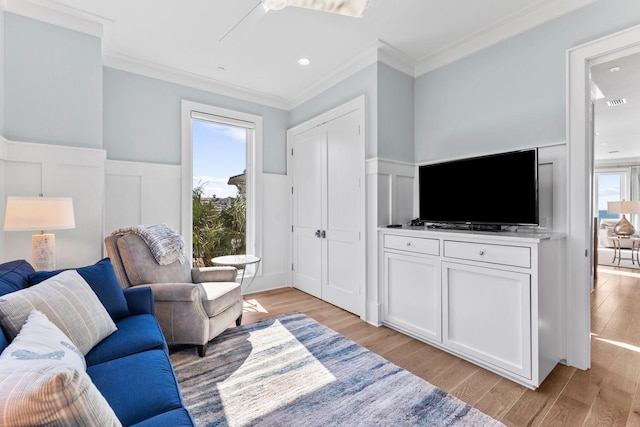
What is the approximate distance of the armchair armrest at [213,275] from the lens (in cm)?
275

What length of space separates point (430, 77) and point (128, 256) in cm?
335

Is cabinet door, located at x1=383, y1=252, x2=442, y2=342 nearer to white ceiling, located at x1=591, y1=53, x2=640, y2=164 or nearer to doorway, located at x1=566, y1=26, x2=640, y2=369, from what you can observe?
doorway, located at x1=566, y1=26, x2=640, y2=369

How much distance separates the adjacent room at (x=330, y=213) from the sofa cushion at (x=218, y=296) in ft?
0.08

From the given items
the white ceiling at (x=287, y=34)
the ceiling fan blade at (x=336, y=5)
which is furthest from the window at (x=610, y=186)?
the ceiling fan blade at (x=336, y=5)

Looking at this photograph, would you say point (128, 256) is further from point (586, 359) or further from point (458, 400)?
point (586, 359)

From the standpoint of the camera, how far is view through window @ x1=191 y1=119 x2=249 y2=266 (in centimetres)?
370

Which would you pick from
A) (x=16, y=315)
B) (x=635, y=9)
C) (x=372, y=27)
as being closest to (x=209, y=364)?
(x=16, y=315)

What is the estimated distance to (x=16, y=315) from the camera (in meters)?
1.13

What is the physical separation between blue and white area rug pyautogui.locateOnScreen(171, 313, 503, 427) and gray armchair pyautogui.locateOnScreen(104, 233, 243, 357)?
201mm

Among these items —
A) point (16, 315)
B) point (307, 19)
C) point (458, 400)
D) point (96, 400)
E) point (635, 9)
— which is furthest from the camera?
point (307, 19)

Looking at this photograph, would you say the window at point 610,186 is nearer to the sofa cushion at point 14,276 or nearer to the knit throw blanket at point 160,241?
the knit throw blanket at point 160,241

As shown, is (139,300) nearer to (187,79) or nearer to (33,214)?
(33,214)

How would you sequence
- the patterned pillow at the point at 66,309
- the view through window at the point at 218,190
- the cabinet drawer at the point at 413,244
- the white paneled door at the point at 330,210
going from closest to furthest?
the patterned pillow at the point at 66,309, the cabinet drawer at the point at 413,244, the white paneled door at the point at 330,210, the view through window at the point at 218,190

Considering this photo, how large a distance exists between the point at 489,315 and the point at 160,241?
8.70ft
